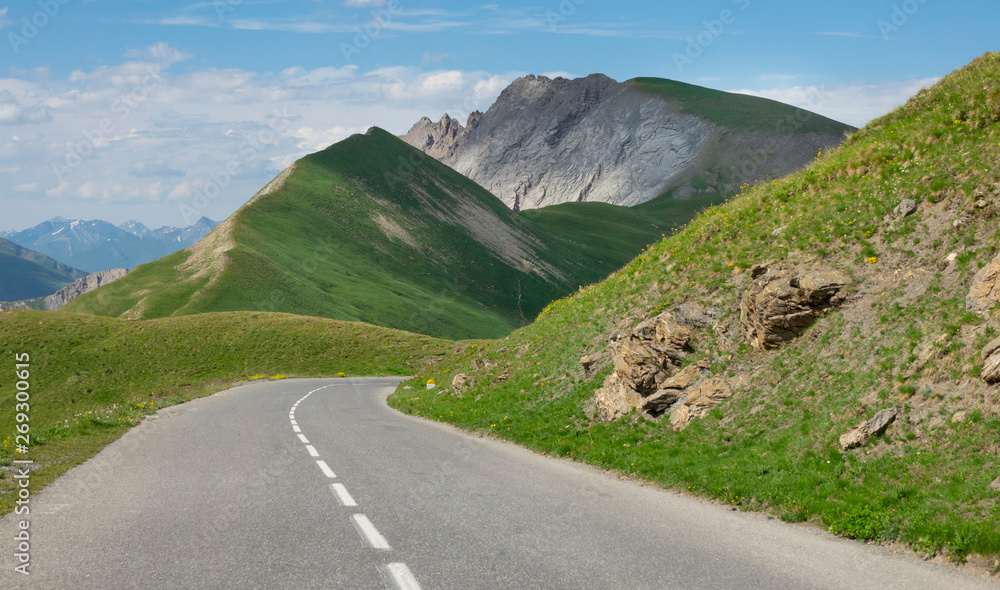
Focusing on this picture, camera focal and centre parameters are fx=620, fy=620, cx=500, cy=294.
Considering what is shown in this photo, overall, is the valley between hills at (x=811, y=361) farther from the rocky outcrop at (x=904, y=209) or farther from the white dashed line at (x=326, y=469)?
the white dashed line at (x=326, y=469)

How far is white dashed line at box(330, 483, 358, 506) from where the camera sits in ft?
30.5

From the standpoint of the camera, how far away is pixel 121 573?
6.39 meters

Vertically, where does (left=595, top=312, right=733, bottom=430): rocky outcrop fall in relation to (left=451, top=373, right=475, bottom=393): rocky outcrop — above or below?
above

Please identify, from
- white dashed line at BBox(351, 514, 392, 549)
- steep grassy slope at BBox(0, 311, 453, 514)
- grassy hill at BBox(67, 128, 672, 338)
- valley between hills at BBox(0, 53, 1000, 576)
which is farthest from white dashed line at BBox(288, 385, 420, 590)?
grassy hill at BBox(67, 128, 672, 338)

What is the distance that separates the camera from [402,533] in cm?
778

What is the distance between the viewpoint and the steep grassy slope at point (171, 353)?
49594 millimetres

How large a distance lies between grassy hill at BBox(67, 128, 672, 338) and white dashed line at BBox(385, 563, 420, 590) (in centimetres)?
7753

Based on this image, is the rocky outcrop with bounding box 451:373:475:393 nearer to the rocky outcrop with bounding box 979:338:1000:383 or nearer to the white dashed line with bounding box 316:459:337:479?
the white dashed line with bounding box 316:459:337:479

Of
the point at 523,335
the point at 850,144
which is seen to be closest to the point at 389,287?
the point at 523,335

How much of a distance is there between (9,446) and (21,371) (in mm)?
47511

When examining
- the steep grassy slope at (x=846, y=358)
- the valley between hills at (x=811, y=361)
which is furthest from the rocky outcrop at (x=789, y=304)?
the steep grassy slope at (x=846, y=358)

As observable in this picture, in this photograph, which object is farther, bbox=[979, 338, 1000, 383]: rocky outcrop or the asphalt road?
bbox=[979, 338, 1000, 383]: rocky outcrop

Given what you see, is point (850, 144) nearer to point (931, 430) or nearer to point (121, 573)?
point (931, 430)

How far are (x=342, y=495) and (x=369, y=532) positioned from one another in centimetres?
223
